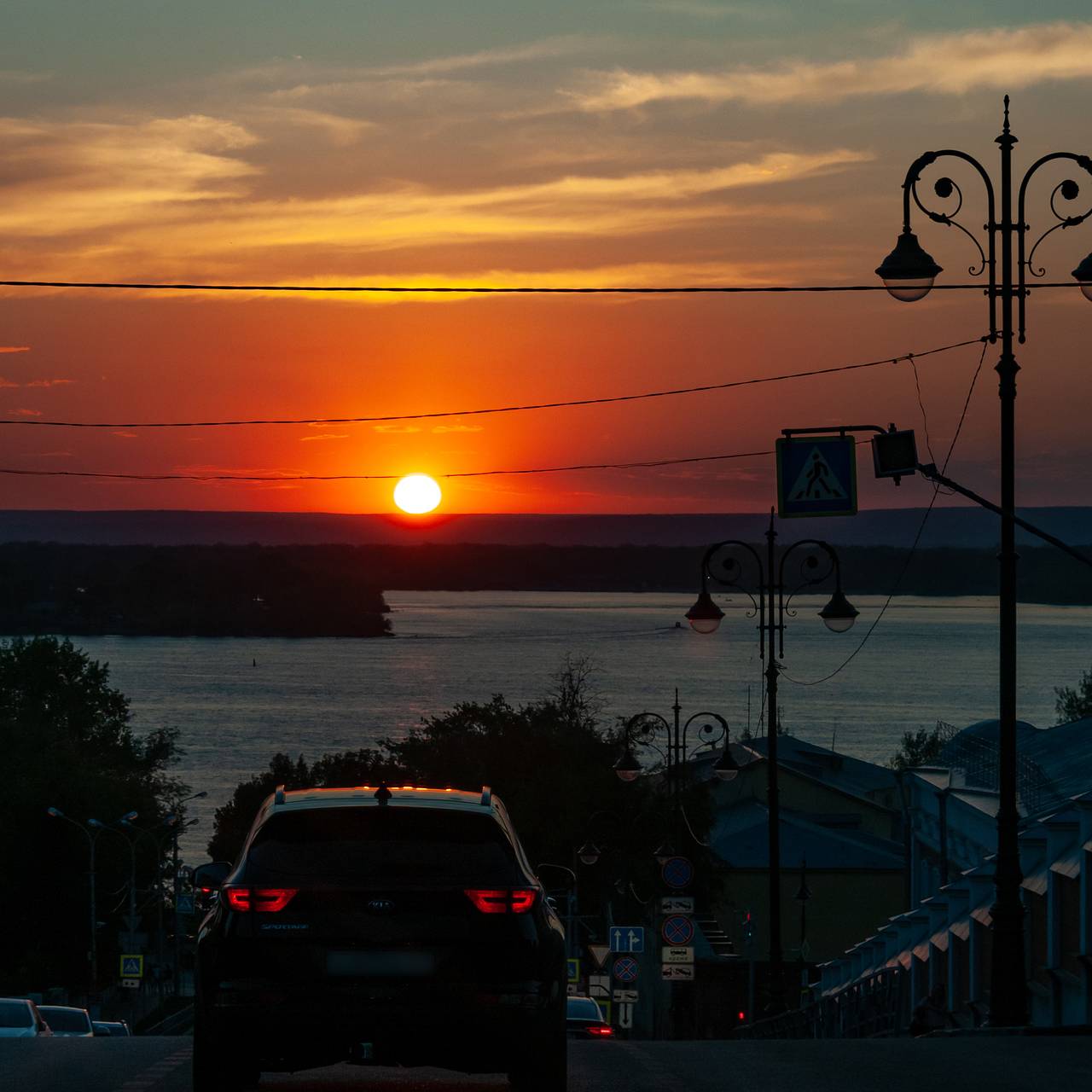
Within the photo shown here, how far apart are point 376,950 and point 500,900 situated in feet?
2.04

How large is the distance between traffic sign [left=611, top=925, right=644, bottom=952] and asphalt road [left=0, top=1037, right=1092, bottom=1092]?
2385cm

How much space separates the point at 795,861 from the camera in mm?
68625

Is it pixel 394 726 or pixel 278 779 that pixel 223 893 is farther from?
pixel 394 726

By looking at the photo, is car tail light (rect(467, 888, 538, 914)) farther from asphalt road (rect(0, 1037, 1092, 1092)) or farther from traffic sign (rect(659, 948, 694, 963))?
traffic sign (rect(659, 948, 694, 963))

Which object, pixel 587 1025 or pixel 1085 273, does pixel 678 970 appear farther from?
pixel 1085 273

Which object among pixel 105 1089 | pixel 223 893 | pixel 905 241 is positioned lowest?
pixel 105 1089

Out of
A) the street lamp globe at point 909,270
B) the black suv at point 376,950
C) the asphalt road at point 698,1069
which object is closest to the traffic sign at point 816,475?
the street lamp globe at point 909,270

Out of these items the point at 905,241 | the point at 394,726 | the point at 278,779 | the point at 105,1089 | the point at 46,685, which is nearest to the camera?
the point at 105,1089

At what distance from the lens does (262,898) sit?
838 cm

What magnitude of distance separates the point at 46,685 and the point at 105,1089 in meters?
124

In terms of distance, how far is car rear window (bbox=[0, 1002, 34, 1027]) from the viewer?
21578mm

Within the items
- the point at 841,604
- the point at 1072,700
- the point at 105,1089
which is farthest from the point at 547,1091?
the point at 1072,700

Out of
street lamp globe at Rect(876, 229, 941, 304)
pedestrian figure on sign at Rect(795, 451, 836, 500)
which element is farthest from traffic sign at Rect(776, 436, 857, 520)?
street lamp globe at Rect(876, 229, 941, 304)

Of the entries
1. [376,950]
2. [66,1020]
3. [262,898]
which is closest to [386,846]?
[376,950]
